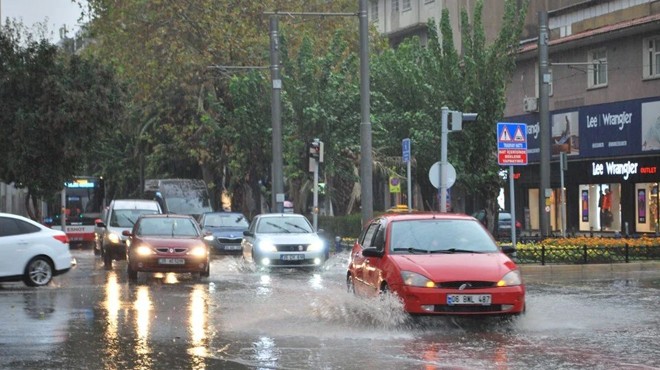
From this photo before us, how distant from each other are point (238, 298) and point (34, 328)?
5.55 m

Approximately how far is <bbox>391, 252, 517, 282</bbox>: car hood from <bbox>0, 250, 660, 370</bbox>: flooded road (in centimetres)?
60

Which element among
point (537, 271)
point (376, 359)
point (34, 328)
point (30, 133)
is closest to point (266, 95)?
point (30, 133)

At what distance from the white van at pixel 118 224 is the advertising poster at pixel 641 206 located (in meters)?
19.2

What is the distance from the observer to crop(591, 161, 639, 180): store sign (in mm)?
46281

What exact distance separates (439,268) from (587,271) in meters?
12.9

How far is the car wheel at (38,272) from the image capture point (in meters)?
23.5

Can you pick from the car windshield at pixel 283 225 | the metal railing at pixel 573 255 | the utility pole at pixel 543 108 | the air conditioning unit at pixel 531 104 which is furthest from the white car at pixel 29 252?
the air conditioning unit at pixel 531 104

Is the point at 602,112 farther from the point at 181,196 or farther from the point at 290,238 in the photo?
the point at 290,238

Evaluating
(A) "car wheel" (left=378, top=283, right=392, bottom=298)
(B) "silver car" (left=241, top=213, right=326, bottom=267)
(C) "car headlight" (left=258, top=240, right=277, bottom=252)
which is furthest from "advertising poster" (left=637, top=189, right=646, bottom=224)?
(A) "car wheel" (left=378, top=283, right=392, bottom=298)

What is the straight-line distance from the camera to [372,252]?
1633 cm

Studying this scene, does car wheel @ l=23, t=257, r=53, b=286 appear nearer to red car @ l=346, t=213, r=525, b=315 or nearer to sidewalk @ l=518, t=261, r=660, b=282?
red car @ l=346, t=213, r=525, b=315

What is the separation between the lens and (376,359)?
12242 millimetres

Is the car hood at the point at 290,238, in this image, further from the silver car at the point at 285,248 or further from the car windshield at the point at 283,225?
the car windshield at the point at 283,225

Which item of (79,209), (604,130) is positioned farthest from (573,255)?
(79,209)
